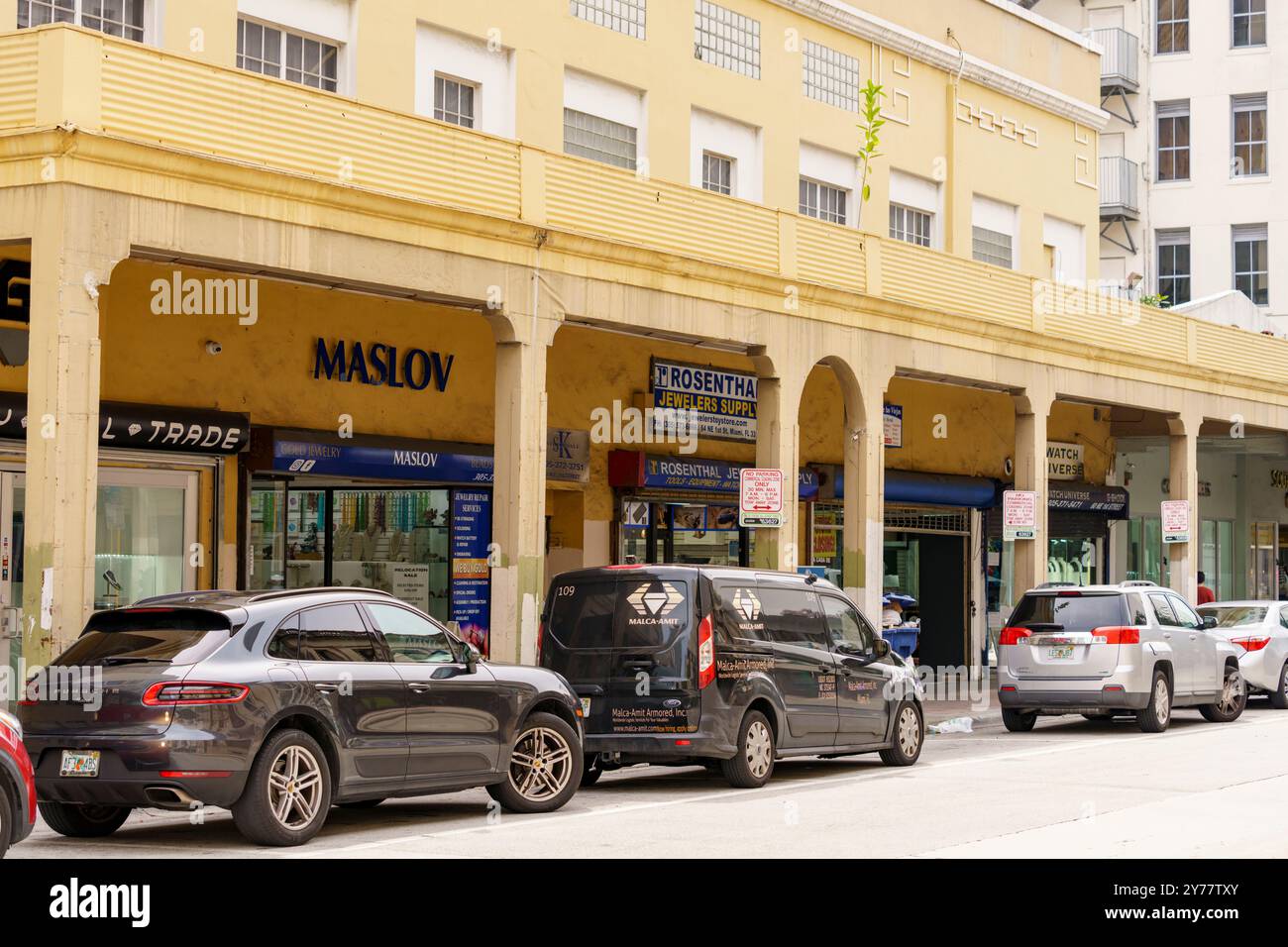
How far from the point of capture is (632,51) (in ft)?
80.4

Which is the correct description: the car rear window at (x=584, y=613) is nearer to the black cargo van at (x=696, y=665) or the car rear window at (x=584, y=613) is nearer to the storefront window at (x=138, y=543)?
the black cargo van at (x=696, y=665)

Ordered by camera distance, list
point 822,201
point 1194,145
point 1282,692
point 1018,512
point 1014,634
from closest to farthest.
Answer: point 1014,634
point 1282,692
point 1018,512
point 822,201
point 1194,145

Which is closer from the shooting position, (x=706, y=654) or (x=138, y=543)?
(x=706, y=654)

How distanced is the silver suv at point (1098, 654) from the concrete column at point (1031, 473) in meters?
5.70

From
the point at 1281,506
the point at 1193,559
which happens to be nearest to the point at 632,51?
the point at 1193,559

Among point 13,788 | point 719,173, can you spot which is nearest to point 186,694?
point 13,788

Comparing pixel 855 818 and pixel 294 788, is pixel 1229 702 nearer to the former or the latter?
pixel 855 818

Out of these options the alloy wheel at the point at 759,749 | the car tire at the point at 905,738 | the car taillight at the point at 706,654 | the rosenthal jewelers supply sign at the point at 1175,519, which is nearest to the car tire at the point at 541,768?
the car taillight at the point at 706,654

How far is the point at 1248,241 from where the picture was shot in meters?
48.5

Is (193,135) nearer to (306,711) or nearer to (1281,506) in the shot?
(306,711)

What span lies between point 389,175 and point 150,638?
755 centimetres

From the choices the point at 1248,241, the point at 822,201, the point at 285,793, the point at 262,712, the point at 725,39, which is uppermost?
the point at 1248,241

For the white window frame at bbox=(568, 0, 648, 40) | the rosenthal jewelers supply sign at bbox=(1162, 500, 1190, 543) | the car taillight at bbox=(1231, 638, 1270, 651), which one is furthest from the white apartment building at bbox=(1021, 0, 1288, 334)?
the white window frame at bbox=(568, 0, 648, 40)

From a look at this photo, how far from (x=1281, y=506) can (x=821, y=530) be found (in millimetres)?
20504
